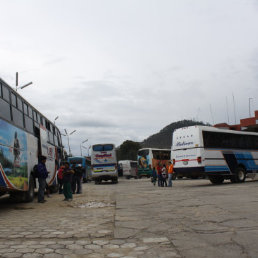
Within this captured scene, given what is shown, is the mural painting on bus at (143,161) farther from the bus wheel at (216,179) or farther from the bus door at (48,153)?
the bus door at (48,153)

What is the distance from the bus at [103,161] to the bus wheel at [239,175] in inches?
489

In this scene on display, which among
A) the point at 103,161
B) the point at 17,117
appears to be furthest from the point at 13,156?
the point at 103,161

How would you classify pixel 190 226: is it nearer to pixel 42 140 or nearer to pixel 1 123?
pixel 1 123

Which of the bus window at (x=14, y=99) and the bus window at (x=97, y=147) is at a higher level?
the bus window at (x=14, y=99)

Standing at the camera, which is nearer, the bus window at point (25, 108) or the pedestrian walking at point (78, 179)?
the bus window at point (25, 108)

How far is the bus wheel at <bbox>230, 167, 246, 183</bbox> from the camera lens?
65.0 ft

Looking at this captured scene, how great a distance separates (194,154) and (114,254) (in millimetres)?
14597

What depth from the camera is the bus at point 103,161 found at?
97.7 feet

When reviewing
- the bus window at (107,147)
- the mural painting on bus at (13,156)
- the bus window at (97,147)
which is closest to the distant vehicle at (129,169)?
the bus window at (107,147)

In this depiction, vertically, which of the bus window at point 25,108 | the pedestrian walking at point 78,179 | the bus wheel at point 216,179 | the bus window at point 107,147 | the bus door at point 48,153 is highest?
the bus window at point 25,108

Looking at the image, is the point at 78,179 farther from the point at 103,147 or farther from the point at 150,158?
the point at 150,158

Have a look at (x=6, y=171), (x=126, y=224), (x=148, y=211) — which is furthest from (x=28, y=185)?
(x=126, y=224)

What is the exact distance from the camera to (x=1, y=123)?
870 cm

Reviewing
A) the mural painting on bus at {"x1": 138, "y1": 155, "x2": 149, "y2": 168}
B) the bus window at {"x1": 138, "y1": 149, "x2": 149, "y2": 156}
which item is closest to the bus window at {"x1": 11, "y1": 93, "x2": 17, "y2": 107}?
the bus window at {"x1": 138, "y1": 149, "x2": 149, "y2": 156}
